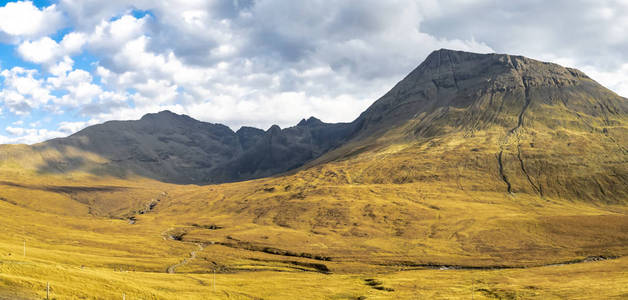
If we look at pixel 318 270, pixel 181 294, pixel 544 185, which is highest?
pixel 544 185

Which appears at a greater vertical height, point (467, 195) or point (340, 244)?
point (467, 195)

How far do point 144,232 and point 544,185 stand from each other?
7179 inches

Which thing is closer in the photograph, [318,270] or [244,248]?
[318,270]

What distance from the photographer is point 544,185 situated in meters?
191

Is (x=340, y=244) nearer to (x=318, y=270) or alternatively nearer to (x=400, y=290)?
(x=318, y=270)

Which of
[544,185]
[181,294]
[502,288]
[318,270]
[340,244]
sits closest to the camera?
[181,294]

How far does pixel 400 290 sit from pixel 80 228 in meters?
144

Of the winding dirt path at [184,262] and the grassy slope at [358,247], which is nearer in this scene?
the grassy slope at [358,247]

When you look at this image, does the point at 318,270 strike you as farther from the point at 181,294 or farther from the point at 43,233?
the point at 43,233

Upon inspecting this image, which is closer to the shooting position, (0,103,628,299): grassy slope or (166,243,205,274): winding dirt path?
(0,103,628,299): grassy slope

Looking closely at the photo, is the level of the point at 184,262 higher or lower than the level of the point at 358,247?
lower

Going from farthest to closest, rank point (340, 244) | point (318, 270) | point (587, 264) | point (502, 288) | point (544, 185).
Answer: point (544, 185) → point (340, 244) → point (318, 270) → point (587, 264) → point (502, 288)

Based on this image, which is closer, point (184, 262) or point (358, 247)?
point (184, 262)

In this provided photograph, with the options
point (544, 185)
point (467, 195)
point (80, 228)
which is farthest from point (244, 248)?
point (544, 185)
